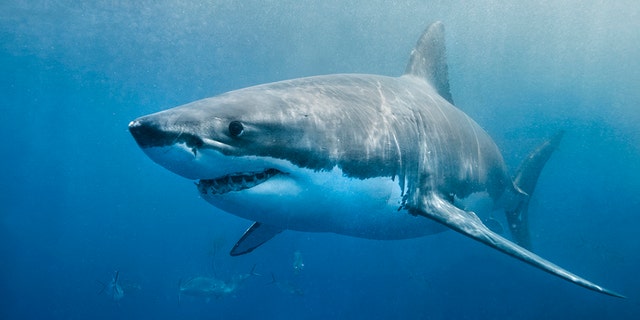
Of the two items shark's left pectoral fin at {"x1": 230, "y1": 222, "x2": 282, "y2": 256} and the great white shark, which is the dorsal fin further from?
shark's left pectoral fin at {"x1": 230, "y1": 222, "x2": 282, "y2": 256}

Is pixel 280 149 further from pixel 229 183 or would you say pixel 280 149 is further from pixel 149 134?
pixel 149 134

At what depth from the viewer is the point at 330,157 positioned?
Result: 2.46 metres

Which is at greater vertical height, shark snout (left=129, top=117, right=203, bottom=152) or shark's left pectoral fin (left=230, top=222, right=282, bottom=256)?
shark snout (left=129, top=117, right=203, bottom=152)

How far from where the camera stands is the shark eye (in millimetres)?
2025

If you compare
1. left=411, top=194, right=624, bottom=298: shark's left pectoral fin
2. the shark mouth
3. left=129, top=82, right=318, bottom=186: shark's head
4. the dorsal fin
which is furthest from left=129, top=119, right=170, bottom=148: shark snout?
the dorsal fin

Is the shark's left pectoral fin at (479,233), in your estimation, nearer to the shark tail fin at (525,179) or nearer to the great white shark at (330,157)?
the great white shark at (330,157)

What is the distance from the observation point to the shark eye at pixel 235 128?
203cm

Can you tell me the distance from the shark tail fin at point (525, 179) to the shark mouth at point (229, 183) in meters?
5.81

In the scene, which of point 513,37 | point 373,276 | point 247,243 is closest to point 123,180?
point 373,276

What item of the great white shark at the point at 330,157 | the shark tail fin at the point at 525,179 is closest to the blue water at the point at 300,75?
the shark tail fin at the point at 525,179

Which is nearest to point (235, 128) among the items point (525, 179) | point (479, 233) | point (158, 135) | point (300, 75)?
point (158, 135)

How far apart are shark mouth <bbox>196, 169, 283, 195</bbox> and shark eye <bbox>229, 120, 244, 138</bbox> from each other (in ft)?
0.77

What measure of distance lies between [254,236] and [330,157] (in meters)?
2.22

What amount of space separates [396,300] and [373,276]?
2.71m
